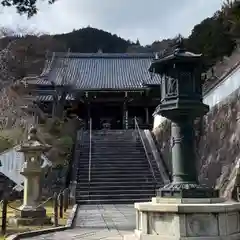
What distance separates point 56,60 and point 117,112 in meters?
10.1

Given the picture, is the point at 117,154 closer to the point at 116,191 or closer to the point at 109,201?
the point at 116,191

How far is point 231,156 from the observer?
14664 mm

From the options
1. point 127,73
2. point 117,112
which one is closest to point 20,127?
point 117,112

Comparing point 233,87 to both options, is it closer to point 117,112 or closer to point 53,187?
point 53,187

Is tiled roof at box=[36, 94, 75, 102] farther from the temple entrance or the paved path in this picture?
the paved path

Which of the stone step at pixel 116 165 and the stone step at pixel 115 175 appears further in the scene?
the stone step at pixel 116 165

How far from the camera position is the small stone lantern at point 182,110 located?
6.57 meters

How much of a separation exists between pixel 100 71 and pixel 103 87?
524 cm

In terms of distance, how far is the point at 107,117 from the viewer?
3500 cm

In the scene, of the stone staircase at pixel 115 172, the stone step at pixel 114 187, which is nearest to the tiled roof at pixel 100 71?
the stone staircase at pixel 115 172

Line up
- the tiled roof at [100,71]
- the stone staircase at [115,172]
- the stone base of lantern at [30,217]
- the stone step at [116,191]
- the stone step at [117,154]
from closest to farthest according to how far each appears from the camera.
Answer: the stone base of lantern at [30,217] → the stone staircase at [115,172] → the stone step at [116,191] → the stone step at [117,154] → the tiled roof at [100,71]

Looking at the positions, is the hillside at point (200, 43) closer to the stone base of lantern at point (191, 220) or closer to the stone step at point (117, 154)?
the stone step at point (117, 154)

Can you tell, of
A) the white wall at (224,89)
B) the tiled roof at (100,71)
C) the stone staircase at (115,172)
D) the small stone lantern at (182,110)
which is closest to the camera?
the small stone lantern at (182,110)

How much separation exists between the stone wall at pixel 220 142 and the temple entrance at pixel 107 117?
53.3 feet
